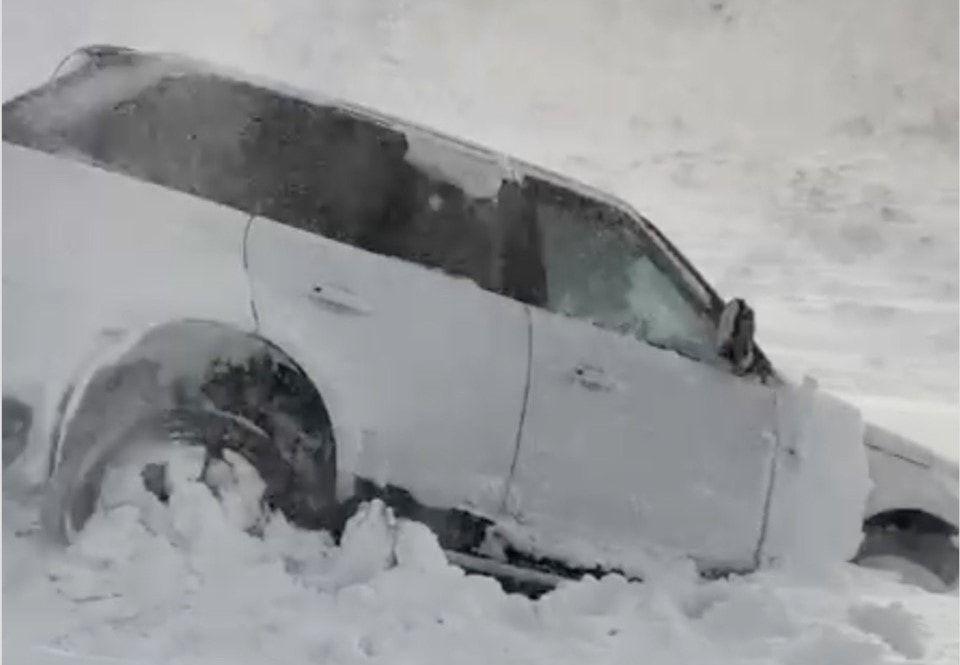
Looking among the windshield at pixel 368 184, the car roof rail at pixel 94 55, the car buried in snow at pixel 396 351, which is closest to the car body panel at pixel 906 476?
the car buried in snow at pixel 396 351

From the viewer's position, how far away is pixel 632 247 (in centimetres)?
169

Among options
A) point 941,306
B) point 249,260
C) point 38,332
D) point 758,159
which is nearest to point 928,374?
point 941,306

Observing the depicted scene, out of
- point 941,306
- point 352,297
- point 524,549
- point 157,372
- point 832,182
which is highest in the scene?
point 832,182

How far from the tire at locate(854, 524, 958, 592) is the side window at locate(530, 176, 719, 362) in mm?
306

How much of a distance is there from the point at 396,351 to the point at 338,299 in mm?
89

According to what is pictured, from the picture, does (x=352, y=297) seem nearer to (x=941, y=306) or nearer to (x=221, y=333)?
(x=221, y=333)

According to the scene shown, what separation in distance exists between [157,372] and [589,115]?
0.58m

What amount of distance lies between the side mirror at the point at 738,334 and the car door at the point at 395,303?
0.24m

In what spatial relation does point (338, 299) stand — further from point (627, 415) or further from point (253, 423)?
point (627, 415)

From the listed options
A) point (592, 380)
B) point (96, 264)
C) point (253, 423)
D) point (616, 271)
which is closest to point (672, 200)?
point (616, 271)

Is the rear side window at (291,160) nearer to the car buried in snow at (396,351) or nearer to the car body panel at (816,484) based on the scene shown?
the car buried in snow at (396,351)

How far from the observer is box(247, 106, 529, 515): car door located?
5.37 feet

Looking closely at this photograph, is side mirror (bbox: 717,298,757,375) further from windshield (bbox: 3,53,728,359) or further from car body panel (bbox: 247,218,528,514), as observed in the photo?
car body panel (bbox: 247,218,528,514)

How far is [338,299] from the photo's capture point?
164 cm
